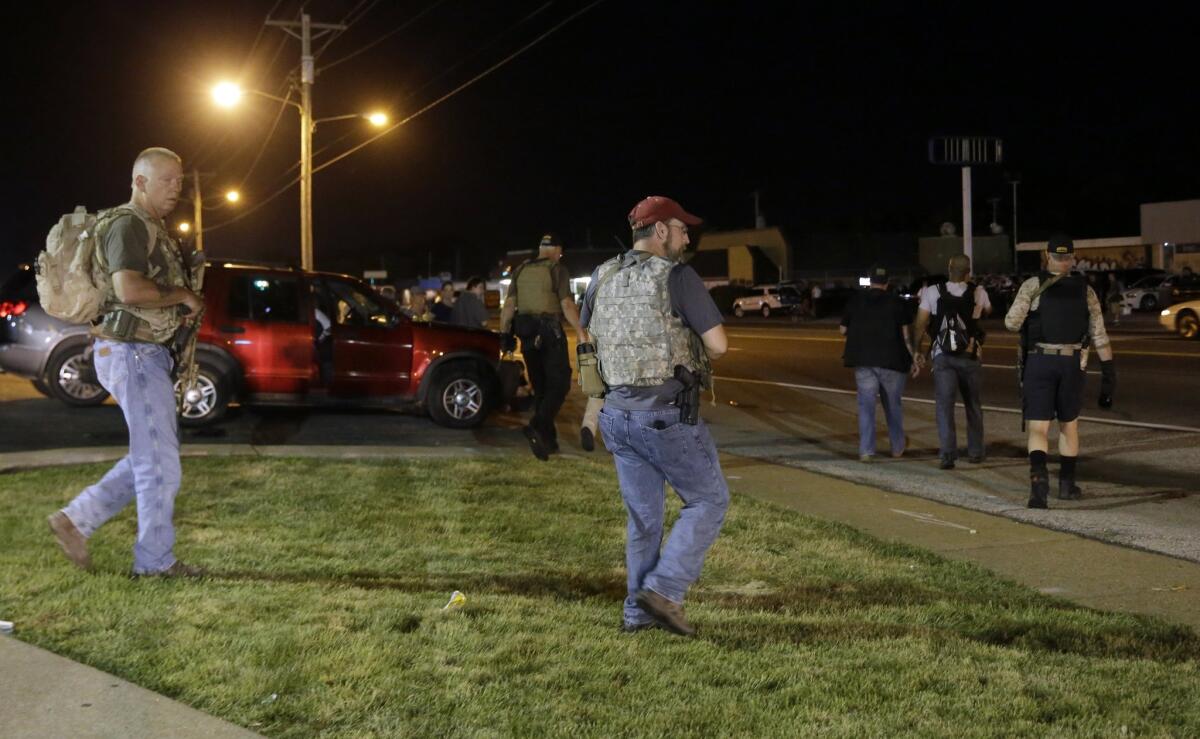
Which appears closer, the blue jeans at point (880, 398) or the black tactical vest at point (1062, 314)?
the black tactical vest at point (1062, 314)

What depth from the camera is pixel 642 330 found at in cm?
543

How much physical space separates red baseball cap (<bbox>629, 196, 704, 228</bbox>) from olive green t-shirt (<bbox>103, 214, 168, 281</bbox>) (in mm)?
2203

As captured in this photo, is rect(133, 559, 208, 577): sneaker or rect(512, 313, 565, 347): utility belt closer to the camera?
rect(133, 559, 208, 577): sneaker

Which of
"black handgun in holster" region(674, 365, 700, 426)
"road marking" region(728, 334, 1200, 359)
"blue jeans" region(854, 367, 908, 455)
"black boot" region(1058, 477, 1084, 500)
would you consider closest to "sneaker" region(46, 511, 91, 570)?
"black handgun in holster" region(674, 365, 700, 426)

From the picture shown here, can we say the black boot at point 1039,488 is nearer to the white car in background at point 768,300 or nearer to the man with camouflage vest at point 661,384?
the man with camouflage vest at point 661,384

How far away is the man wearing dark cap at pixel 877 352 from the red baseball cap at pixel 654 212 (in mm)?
6116

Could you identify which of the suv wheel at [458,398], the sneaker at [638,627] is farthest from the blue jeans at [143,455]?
the suv wheel at [458,398]

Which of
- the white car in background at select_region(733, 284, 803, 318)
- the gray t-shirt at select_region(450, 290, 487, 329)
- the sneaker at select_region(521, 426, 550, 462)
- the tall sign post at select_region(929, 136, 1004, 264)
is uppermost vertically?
the tall sign post at select_region(929, 136, 1004, 264)

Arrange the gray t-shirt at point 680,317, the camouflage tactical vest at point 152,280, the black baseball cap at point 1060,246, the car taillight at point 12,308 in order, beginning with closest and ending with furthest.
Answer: the gray t-shirt at point 680,317 < the camouflage tactical vest at point 152,280 < the black baseball cap at point 1060,246 < the car taillight at point 12,308

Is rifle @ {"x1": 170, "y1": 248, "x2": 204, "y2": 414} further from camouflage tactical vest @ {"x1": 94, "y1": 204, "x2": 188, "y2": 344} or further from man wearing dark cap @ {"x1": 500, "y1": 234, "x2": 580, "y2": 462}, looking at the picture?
man wearing dark cap @ {"x1": 500, "y1": 234, "x2": 580, "y2": 462}

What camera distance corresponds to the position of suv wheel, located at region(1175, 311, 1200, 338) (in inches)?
1147

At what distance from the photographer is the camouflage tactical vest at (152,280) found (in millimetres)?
6008

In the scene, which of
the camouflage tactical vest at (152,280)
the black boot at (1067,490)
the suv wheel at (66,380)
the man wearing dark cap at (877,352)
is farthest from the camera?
the suv wheel at (66,380)

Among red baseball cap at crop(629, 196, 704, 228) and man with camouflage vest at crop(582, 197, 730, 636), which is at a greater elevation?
red baseball cap at crop(629, 196, 704, 228)
